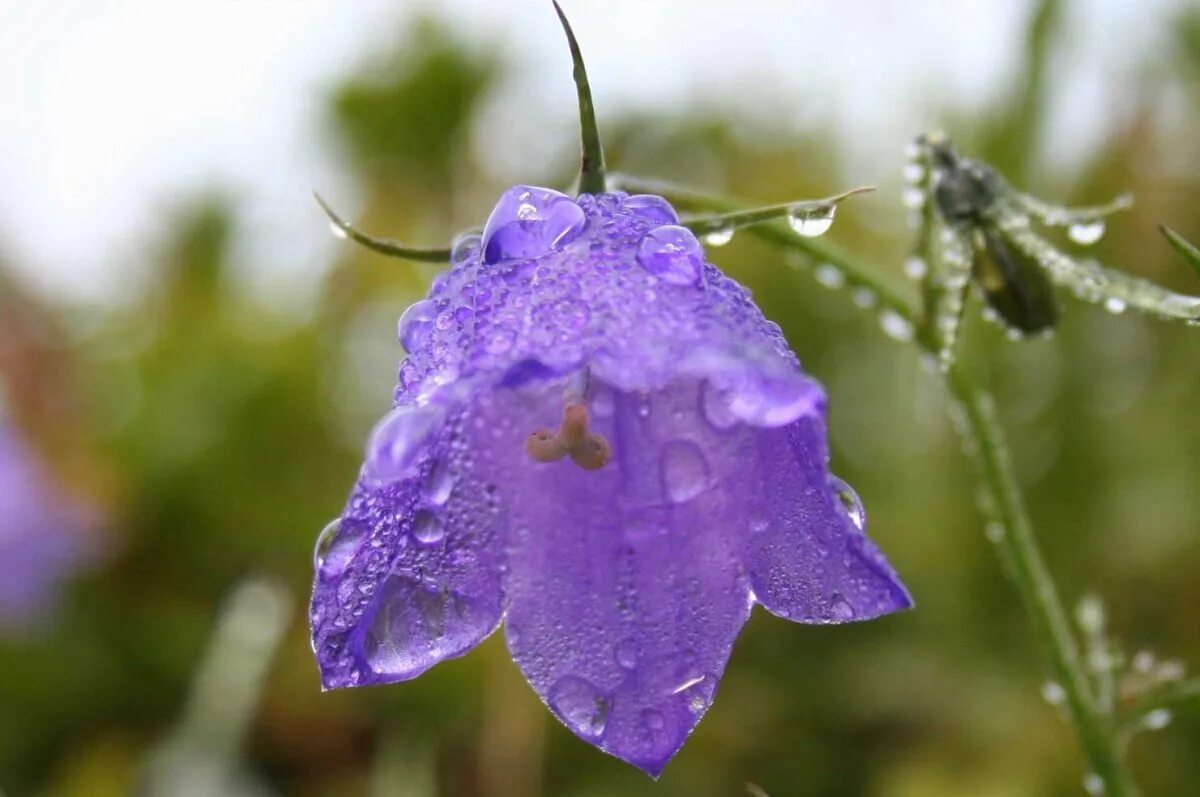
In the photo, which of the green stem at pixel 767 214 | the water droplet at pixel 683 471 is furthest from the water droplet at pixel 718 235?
the water droplet at pixel 683 471

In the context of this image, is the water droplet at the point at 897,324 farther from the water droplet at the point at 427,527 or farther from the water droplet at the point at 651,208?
the water droplet at the point at 427,527

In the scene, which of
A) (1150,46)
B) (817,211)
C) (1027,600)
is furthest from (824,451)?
(1150,46)

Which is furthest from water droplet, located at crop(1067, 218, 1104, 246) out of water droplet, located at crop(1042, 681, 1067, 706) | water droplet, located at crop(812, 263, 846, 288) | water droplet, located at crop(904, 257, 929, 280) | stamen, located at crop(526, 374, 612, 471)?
stamen, located at crop(526, 374, 612, 471)

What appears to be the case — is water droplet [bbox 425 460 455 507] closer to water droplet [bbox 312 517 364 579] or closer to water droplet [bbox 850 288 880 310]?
water droplet [bbox 312 517 364 579]

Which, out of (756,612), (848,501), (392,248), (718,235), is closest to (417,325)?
(392,248)

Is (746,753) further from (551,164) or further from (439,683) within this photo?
(551,164)
